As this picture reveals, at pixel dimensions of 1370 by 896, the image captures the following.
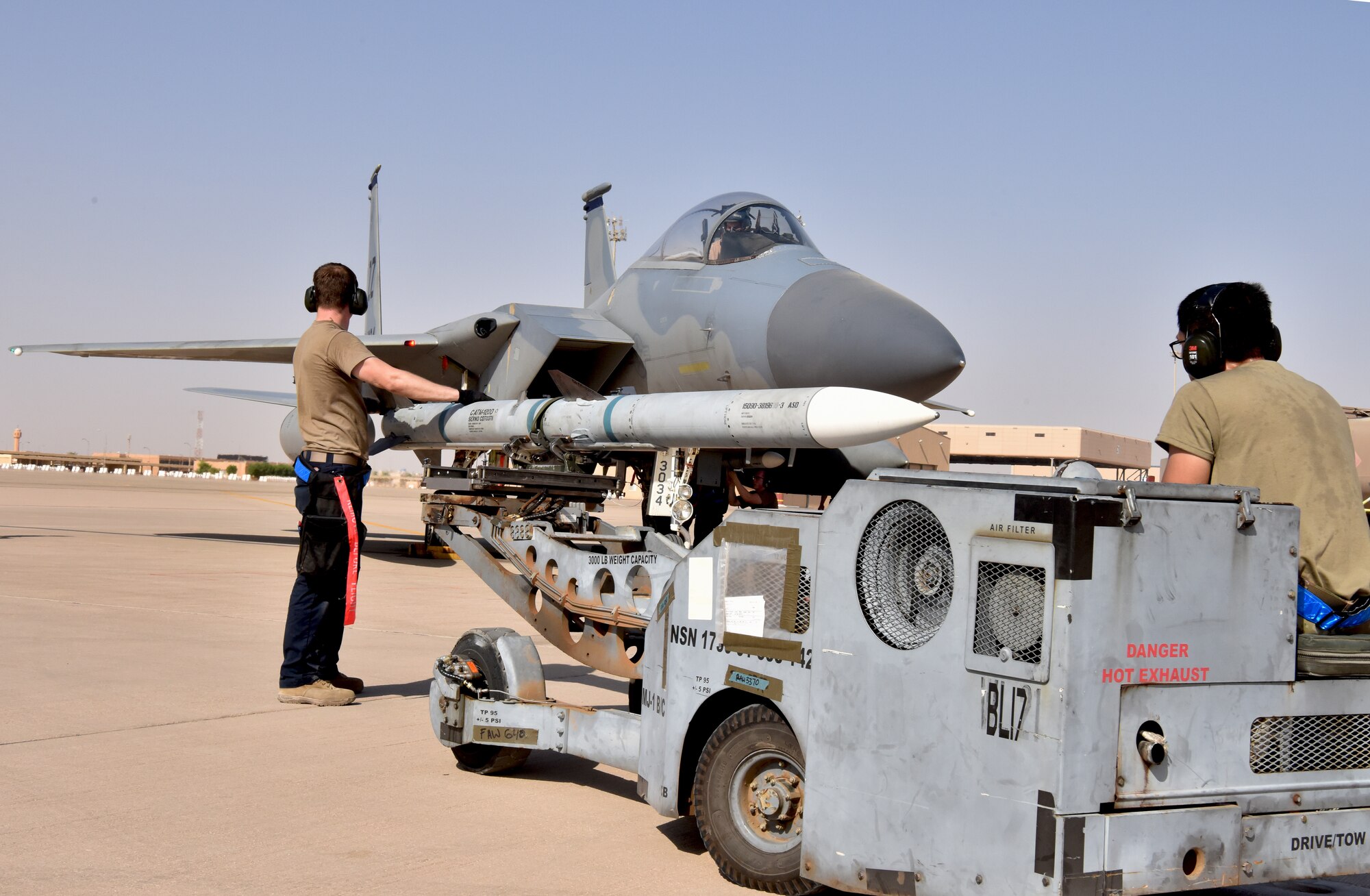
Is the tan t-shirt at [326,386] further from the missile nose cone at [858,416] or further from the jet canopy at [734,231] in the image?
the jet canopy at [734,231]

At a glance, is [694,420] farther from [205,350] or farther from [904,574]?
[205,350]

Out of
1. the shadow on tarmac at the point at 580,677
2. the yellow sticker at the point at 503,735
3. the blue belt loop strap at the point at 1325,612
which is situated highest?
the blue belt loop strap at the point at 1325,612

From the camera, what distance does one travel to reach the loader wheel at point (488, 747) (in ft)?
18.0

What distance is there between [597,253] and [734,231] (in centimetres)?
640

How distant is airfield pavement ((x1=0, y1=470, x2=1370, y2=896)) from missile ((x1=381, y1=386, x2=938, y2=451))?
68.6 inches

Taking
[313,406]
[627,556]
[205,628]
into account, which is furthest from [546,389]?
[627,556]

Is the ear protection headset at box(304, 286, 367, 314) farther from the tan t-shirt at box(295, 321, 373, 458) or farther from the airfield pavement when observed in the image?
the airfield pavement

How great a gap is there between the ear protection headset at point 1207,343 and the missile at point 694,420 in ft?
8.02

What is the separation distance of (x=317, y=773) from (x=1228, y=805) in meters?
3.82

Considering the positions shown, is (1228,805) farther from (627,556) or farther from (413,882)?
(627,556)

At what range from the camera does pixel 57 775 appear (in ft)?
16.5

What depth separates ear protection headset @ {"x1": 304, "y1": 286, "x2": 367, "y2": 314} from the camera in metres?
7.53

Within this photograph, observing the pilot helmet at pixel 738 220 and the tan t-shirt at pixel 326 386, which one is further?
the pilot helmet at pixel 738 220

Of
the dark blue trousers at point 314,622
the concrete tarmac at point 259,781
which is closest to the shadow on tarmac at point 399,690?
the concrete tarmac at point 259,781
